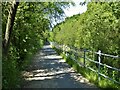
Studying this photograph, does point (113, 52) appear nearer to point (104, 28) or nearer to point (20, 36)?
point (104, 28)

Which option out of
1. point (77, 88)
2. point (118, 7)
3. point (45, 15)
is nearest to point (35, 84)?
point (77, 88)

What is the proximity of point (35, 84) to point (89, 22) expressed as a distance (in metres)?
6.32

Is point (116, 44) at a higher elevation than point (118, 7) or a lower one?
lower

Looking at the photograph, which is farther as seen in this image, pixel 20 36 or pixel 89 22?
pixel 89 22

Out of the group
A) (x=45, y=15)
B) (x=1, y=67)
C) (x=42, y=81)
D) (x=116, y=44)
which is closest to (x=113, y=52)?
(x=116, y=44)

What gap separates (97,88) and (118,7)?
14.6ft

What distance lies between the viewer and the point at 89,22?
17.2 meters

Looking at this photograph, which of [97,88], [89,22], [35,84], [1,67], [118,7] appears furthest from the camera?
[89,22]

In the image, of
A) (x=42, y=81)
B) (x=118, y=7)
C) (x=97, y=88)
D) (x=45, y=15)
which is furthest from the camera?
(x=45, y=15)

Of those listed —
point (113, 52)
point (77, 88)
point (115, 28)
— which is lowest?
point (77, 88)

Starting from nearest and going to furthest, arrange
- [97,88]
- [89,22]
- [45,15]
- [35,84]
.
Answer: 1. [97,88]
2. [35,84]
3. [89,22]
4. [45,15]

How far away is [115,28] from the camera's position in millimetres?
15297

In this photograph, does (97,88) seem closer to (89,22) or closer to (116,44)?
(116,44)

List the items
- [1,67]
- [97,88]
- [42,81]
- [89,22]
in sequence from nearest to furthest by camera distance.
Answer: [1,67]
[97,88]
[42,81]
[89,22]
